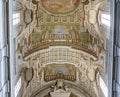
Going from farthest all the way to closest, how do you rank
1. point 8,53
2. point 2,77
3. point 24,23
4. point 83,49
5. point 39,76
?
point 39,76 → point 83,49 → point 24,23 → point 8,53 → point 2,77

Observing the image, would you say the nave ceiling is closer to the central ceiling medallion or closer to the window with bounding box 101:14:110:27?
the central ceiling medallion

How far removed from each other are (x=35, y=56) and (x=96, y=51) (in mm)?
4399

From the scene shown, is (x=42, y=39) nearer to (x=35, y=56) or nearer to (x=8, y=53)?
(x=35, y=56)

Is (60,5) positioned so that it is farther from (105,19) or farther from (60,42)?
(105,19)

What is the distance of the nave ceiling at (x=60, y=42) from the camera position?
21016 mm

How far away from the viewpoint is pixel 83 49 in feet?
72.7

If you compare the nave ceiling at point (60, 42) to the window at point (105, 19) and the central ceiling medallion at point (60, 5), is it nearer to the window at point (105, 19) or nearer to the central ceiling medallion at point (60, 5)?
the central ceiling medallion at point (60, 5)

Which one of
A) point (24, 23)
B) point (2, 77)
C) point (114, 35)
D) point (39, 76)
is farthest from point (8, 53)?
point (39, 76)

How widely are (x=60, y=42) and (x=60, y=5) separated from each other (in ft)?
8.99

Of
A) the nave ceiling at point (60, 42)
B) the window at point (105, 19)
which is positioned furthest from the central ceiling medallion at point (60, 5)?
the window at point (105, 19)

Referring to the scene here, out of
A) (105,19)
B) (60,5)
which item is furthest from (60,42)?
(105,19)

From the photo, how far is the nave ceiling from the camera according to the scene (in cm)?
2102

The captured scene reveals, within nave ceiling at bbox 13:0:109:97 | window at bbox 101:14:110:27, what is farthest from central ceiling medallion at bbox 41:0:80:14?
window at bbox 101:14:110:27

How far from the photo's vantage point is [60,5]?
73.8 ft
